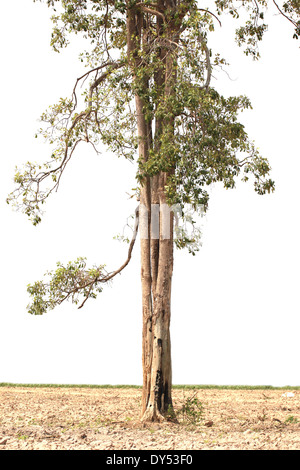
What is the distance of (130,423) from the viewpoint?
10875mm

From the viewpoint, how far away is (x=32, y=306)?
12.3 meters

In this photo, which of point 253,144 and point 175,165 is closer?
point 175,165

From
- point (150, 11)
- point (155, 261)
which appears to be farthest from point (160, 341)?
point (150, 11)

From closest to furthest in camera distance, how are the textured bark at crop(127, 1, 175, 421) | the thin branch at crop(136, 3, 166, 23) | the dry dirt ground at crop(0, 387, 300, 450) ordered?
the dry dirt ground at crop(0, 387, 300, 450), the textured bark at crop(127, 1, 175, 421), the thin branch at crop(136, 3, 166, 23)

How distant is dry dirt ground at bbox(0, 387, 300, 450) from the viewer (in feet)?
29.2

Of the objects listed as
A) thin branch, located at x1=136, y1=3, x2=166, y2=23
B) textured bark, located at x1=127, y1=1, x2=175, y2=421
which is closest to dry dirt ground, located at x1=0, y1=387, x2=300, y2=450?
textured bark, located at x1=127, y1=1, x2=175, y2=421

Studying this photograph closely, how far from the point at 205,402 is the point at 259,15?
9595mm

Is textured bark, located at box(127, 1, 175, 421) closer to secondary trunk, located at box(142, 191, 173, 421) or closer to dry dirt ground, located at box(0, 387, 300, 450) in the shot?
secondary trunk, located at box(142, 191, 173, 421)

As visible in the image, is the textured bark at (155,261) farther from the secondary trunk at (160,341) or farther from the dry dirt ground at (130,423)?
the dry dirt ground at (130,423)

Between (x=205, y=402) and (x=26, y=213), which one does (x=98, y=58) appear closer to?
(x=26, y=213)

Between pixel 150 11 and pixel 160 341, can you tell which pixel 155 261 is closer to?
pixel 160 341

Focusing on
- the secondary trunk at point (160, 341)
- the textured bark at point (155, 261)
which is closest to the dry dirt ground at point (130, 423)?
the secondary trunk at point (160, 341)

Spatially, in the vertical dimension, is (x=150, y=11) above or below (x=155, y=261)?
above
